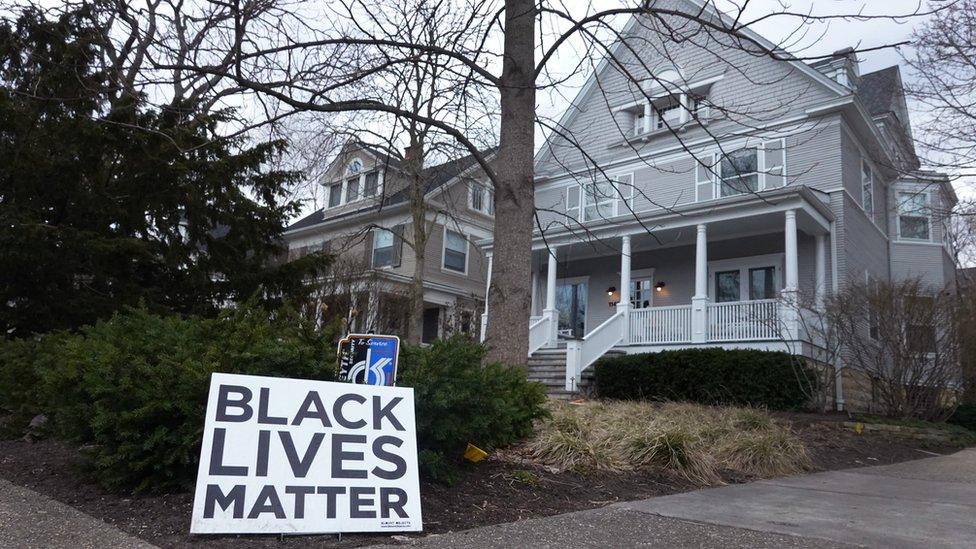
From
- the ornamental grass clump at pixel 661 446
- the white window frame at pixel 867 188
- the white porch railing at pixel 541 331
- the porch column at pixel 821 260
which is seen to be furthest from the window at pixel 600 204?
the ornamental grass clump at pixel 661 446

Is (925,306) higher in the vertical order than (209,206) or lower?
lower

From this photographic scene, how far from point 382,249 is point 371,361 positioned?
1911 centimetres

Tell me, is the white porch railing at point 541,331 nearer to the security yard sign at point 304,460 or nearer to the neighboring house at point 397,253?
the neighboring house at point 397,253

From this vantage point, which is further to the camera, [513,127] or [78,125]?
[78,125]

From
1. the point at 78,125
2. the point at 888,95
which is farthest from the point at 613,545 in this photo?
the point at 888,95

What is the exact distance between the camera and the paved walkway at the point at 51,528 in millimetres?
3176

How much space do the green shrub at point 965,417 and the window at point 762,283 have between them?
4.35 meters

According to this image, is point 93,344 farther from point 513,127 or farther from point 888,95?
point 888,95

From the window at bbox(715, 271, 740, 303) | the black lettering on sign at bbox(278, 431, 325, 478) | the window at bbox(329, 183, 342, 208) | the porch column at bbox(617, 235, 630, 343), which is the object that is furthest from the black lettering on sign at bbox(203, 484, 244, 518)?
the window at bbox(329, 183, 342, 208)

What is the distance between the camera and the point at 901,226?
19875 mm

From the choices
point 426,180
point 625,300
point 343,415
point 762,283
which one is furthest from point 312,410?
point 762,283

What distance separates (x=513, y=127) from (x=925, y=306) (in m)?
8.22

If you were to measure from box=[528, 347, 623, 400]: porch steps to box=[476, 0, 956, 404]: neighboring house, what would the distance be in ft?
0.30

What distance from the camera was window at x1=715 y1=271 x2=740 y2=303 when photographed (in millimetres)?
16812
